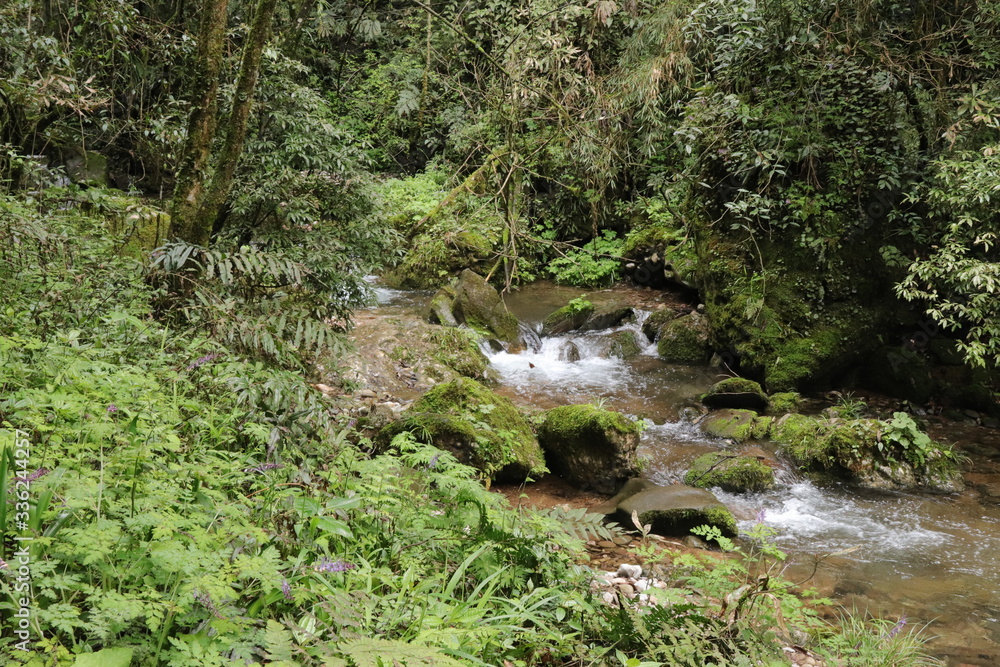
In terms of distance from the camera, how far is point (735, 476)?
249 inches

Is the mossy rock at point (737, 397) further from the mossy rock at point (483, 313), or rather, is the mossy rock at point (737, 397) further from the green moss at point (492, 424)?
the mossy rock at point (483, 313)

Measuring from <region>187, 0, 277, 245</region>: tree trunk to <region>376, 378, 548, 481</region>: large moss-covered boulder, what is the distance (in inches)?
85.5

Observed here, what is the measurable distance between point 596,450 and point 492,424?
103cm

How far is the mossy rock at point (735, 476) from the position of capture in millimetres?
6312

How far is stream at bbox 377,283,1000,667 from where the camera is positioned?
4527mm

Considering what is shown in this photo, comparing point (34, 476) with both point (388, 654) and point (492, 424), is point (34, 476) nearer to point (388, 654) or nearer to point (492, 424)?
point (388, 654)

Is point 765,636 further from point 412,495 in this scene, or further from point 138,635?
point 138,635

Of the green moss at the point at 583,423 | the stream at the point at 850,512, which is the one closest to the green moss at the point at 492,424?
the green moss at the point at 583,423

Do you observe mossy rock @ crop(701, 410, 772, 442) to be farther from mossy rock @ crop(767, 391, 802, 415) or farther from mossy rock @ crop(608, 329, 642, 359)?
mossy rock @ crop(608, 329, 642, 359)

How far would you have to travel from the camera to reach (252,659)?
5.83ft

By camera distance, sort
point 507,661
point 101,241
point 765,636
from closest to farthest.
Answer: point 507,661 → point 765,636 → point 101,241

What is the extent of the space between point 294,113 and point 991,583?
6.98 metres

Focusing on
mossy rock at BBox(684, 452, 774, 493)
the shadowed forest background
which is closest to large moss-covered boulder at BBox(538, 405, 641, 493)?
mossy rock at BBox(684, 452, 774, 493)

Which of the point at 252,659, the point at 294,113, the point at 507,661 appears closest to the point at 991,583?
the point at 507,661
